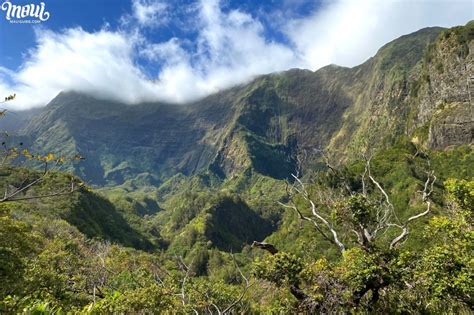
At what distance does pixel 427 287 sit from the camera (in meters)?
17.5

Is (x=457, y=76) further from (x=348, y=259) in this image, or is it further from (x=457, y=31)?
(x=348, y=259)

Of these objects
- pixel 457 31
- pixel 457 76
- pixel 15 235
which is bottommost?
pixel 15 235

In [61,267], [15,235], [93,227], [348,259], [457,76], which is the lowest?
[93,227]

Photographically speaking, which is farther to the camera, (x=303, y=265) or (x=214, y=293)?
(x=214, y=293)

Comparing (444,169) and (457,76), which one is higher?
(457,76)

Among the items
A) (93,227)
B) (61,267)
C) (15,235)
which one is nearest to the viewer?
(15,235)

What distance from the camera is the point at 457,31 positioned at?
582 feet

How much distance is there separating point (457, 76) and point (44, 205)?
185 meters

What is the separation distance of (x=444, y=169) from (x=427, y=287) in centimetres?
13422

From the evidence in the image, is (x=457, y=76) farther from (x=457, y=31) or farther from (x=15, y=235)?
(x=15, y=235)

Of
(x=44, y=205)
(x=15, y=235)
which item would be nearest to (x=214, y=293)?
(x=15, y=235)

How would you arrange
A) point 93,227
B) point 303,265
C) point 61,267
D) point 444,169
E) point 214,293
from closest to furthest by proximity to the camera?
point 303,265, point 61,267, point 214,293, point 444,169, point 93,227

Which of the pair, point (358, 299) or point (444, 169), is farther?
point (444, 169)

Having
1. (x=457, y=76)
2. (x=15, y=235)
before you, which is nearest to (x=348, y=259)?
(x=15, y=235)
